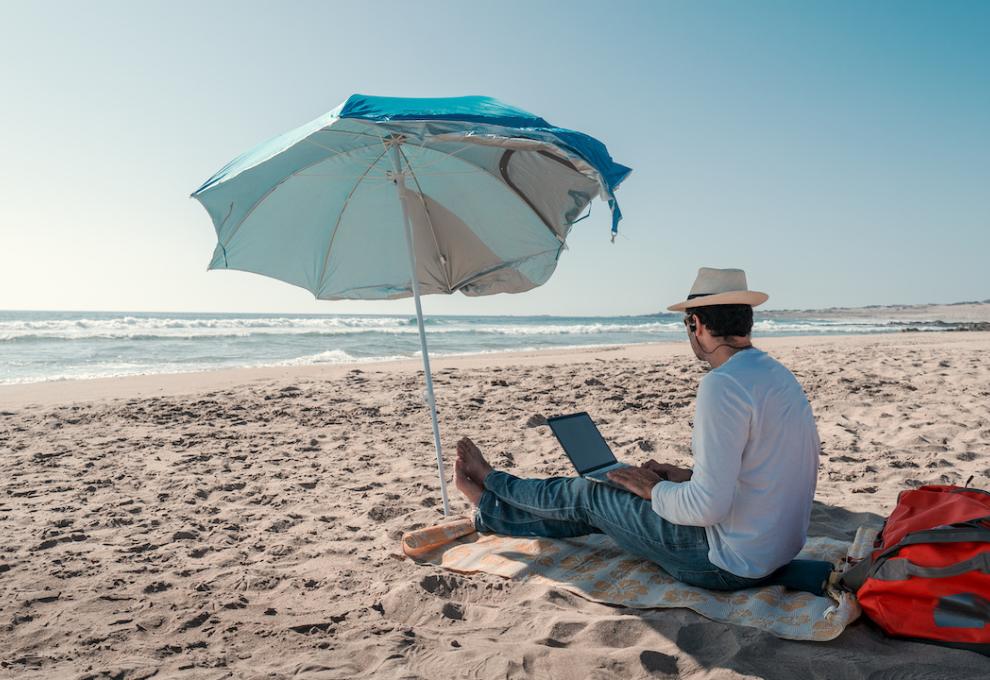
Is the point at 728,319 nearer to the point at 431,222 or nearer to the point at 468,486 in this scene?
the point at 468,486

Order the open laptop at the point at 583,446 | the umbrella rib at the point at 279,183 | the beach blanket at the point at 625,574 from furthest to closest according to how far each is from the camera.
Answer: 1. the umbrella rib at the point at 279,183
2. the open laptop at the point at 583,446
3. the beach blanket at the point at 625,574

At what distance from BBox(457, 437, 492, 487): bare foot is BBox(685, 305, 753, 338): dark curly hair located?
1514 millimetres

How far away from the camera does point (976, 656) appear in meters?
2.20

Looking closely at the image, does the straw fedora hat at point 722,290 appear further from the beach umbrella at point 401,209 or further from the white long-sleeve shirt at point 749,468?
the beach umbrella at point 401,209

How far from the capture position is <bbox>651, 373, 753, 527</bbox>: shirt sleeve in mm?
2299

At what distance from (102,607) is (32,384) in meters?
10.2

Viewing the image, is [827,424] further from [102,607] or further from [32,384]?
[32,384]

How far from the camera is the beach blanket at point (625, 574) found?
99.7 inches

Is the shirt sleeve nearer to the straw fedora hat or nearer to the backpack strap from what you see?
the straw fedora hat

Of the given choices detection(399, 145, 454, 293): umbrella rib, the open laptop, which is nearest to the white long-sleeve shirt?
the open laptop

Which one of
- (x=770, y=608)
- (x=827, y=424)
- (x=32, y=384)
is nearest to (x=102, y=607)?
(x=770, y=608)

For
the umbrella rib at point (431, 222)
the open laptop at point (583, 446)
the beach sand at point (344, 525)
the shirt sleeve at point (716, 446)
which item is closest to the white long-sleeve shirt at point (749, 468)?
the shirt sleeve at point (716, 446)

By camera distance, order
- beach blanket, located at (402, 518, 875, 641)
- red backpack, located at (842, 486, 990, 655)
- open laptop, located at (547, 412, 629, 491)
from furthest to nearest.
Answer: open laptop, located at (547, 412, 629, 491) → beach blanket, located at (402, 518, 875, 641) → red backpack, located at (842, 486, 990, 655)

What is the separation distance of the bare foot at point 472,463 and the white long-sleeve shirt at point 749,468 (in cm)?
115
